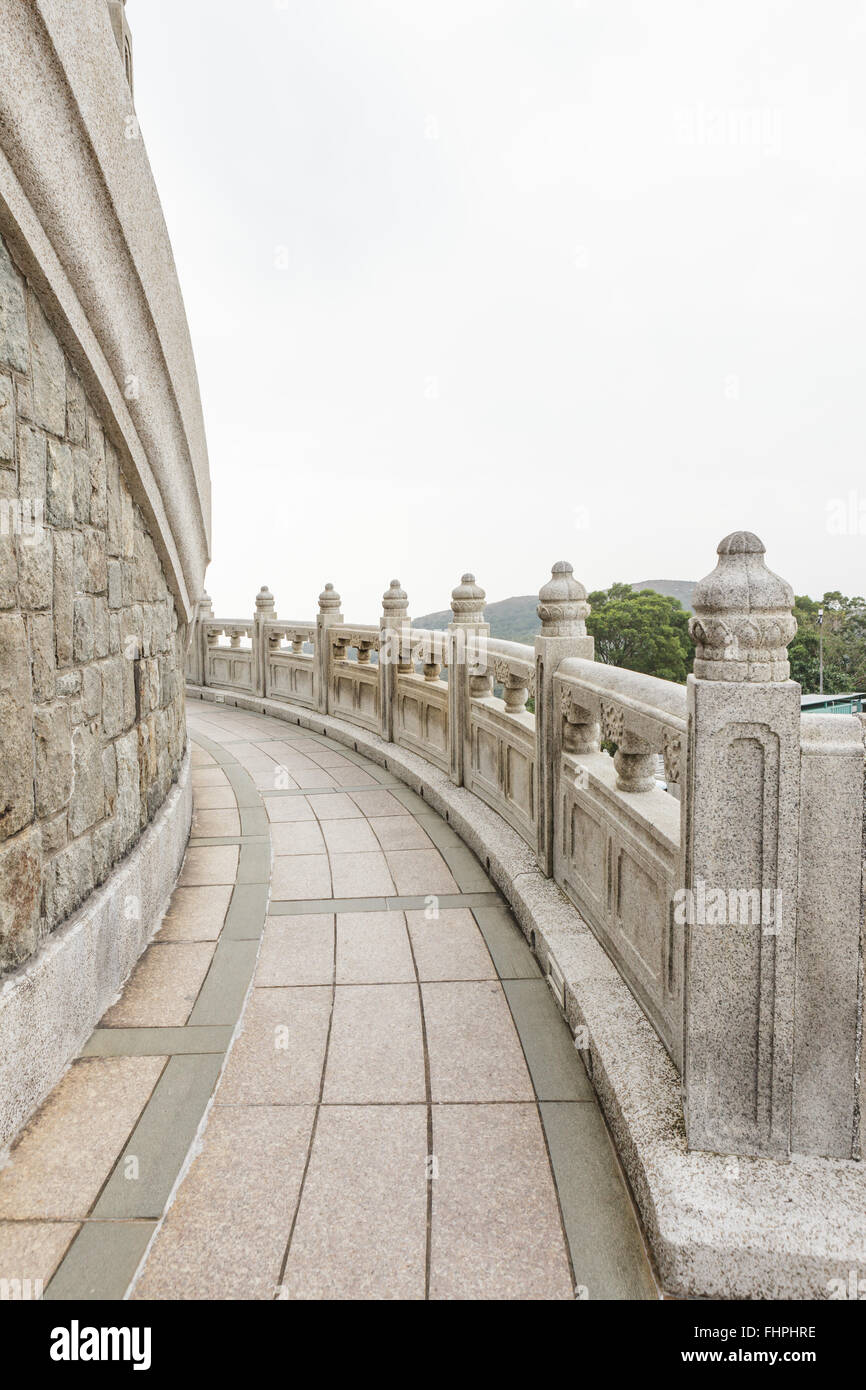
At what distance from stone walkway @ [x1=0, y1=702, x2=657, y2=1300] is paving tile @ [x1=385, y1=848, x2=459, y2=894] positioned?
197 millimetres

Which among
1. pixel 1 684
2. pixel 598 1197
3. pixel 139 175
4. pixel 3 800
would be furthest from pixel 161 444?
pixel 598 1197

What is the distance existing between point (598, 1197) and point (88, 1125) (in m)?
1.64

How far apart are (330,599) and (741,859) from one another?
8494 millimetres

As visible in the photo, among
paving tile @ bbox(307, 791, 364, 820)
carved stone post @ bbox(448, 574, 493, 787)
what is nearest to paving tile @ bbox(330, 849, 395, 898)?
paving tile @ bbox(307, 791, 364, 820)

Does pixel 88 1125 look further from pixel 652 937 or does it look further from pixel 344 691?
pixel 344 691

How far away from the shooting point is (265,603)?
12008 mm

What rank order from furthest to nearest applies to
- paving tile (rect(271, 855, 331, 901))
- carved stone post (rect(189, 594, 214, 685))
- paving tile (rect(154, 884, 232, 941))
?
carved stone post (rect(189, 594, 214, 685))
paving tile (rect(271, 855, 331, 901))
paving tile (rect(154, 884, 232, 941))

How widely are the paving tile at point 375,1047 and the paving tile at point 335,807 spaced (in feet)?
8.91

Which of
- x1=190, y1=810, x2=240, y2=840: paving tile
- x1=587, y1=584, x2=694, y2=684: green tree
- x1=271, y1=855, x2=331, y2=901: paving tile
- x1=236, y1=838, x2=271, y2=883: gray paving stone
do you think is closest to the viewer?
x1=271, y1=855, x2=331, y2=901: paving tile

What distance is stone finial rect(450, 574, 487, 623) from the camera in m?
6.25

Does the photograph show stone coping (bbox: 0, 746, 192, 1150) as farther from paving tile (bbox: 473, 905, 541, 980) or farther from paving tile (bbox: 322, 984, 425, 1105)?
paving tile (bbox: 473, 905, 541, 980)

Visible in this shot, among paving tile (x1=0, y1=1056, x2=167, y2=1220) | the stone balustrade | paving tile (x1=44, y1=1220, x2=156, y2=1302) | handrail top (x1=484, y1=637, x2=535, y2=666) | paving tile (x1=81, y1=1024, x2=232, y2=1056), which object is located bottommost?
paving tile (x1=44, y1=1220, x2=156, y2=1302)

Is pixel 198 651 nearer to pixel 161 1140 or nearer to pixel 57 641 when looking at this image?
pixel 57 641

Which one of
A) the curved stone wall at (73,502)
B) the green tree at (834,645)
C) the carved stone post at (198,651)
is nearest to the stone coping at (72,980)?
the curved stone wall at (73,502)
